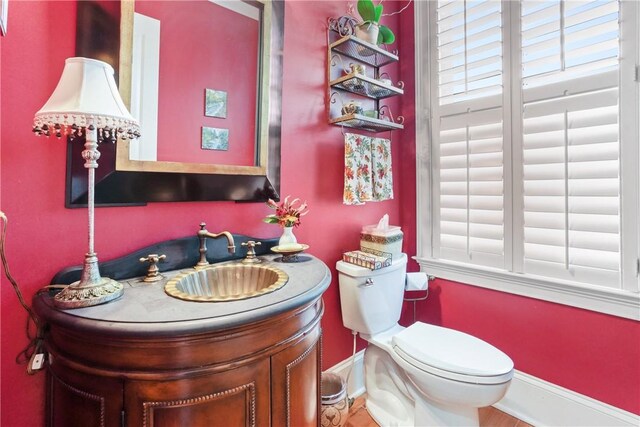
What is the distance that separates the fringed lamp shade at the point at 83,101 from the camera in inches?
28.1

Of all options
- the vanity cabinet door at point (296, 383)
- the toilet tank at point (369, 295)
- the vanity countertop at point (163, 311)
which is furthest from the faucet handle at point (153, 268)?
the toilet tank at point (369, 295)

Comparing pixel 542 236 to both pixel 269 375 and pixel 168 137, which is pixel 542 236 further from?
pixel 168 137

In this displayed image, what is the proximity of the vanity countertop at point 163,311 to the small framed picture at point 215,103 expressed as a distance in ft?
2.27

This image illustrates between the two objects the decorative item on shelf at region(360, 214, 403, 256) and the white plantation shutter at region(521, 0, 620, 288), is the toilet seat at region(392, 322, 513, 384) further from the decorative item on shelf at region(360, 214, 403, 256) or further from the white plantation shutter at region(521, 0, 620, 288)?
the white plantation shutter at region(521, 0, 620, 288)

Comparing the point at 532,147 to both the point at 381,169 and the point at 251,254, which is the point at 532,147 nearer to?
the point at 381,169

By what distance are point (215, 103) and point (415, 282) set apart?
1438 millimetres

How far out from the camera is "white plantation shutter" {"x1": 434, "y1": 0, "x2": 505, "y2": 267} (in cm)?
167

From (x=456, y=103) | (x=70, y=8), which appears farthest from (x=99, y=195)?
(x=456, y=103)

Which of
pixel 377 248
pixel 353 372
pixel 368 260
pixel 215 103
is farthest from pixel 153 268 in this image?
pixel 353 372

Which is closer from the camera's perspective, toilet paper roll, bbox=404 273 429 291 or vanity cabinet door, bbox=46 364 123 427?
vanity cabinet door, bbox=46 364 123 427

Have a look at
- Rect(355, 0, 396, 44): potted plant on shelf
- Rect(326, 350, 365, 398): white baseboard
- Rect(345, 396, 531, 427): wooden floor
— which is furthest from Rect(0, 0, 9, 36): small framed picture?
Rect(345, 396, 531, 427): wooden floor

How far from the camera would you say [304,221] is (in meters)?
1.57

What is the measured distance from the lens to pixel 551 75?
1484mm

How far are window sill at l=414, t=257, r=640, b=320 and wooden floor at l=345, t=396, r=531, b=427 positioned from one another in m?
0.66
